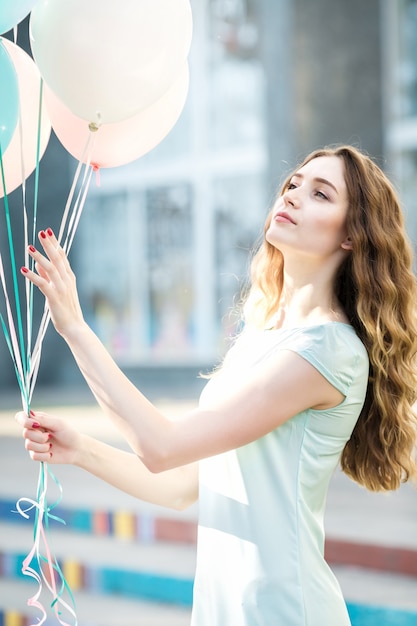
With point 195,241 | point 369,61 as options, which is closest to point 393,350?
point 369,61

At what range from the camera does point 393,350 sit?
150 centimetres

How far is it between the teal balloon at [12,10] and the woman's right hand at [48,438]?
73 cm

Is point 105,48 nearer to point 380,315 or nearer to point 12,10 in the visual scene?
point 12,10

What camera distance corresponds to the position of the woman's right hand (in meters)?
1.39

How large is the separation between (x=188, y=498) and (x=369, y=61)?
266 inches

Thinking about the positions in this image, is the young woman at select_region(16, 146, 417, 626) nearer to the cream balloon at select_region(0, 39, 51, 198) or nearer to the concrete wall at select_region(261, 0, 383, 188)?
the cream balloon at select_region(0, 39, 51, 198)

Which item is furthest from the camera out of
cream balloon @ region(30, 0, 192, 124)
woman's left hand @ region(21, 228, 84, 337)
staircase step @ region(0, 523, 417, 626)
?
staircase step @ region(0, 523, 417, 626)

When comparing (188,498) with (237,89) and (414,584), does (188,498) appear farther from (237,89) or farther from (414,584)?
(237,89)

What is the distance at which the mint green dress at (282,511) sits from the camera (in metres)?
1.38

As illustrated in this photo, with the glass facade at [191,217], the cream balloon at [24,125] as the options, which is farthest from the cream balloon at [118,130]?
the glass facade at [191,217]

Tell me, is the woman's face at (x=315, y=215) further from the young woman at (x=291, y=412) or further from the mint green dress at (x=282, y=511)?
the mint green dress at (x=282, y=511)

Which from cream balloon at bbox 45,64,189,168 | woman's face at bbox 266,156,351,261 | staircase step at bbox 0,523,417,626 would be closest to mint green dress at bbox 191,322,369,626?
woman's face at bbox 266,156,351,261

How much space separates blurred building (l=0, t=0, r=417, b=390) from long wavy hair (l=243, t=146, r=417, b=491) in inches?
221

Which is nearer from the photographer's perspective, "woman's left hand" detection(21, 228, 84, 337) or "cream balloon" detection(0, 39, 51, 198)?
"woman's left hand" detection(21, 228, 84, 337)
